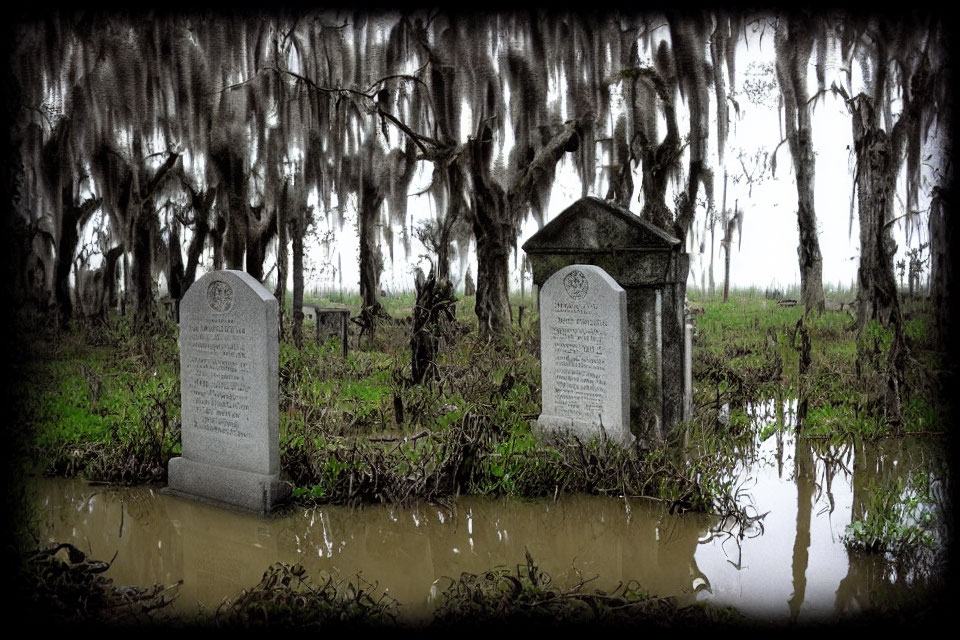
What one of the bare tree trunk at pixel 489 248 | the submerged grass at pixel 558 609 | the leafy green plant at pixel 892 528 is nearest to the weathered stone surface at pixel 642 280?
the leafy green plant at pixel 892 528

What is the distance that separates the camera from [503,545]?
4.24m

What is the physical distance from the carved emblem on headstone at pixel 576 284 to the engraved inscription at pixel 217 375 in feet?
8.44

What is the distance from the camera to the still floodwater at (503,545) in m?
3.62

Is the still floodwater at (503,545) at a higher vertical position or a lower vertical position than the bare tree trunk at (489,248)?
lower

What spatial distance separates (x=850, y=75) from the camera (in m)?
8.63

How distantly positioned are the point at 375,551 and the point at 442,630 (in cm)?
109

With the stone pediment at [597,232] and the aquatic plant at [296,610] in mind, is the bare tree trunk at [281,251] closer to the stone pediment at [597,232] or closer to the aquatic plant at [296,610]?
the stone pediment at [597,232]

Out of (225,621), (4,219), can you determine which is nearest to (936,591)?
(225,621)

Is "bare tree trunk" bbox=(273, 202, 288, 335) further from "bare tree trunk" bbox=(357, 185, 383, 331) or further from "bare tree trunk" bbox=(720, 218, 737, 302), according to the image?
"bare tree trunk" bbox=(720, 218, 737, 302)

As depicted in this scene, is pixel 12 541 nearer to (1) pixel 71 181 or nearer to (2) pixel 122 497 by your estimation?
(2) pixel 122 497

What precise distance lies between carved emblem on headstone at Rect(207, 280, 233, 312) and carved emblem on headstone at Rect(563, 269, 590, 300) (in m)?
2.62

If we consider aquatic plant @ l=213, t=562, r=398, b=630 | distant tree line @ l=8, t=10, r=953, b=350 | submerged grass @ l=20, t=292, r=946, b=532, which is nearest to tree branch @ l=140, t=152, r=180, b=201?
distant tree line @ l=8, t=10, r=953, b=350

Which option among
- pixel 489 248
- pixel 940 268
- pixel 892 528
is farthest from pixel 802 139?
pixel 892 528

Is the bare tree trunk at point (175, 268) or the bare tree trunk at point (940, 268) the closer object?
the bare tree trunk at point (940, 268)
